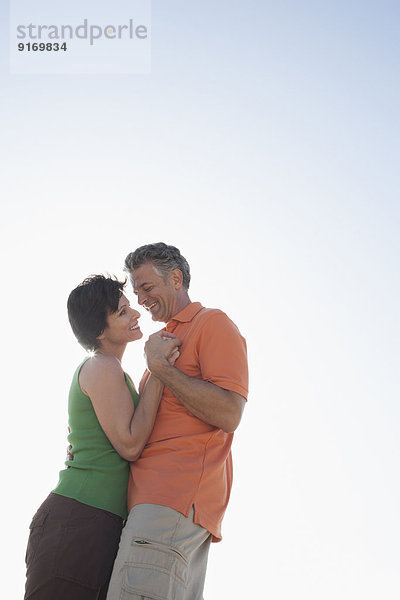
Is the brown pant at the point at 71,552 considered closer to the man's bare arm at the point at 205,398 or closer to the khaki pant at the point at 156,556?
the khaki pant at the point at 156,556

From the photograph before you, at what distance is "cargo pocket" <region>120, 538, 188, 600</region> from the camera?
3.11 m

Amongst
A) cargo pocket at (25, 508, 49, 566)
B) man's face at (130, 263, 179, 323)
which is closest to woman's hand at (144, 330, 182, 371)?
man's face at (130, 263, 179, 323)

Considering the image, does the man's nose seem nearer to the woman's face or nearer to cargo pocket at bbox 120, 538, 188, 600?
the woman's face

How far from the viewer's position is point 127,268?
14.8ft


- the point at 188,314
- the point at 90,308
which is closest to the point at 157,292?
the point at 188,314

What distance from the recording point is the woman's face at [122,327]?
3.86 meters

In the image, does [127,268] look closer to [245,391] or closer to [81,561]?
[245,391]

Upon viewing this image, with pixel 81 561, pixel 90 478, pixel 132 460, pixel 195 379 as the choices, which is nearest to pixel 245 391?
pixel 195 379

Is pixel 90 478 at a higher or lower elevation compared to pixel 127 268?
lower

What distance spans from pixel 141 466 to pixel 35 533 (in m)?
0.62

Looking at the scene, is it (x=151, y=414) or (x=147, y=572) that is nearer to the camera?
(x=147, y=572)

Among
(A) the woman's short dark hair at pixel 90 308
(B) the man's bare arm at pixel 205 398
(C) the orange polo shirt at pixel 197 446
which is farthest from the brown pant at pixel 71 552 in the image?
(A) the woman's short dark hair at pixel 90 308

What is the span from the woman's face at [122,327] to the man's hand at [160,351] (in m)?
0.25

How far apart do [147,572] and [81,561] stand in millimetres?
356
